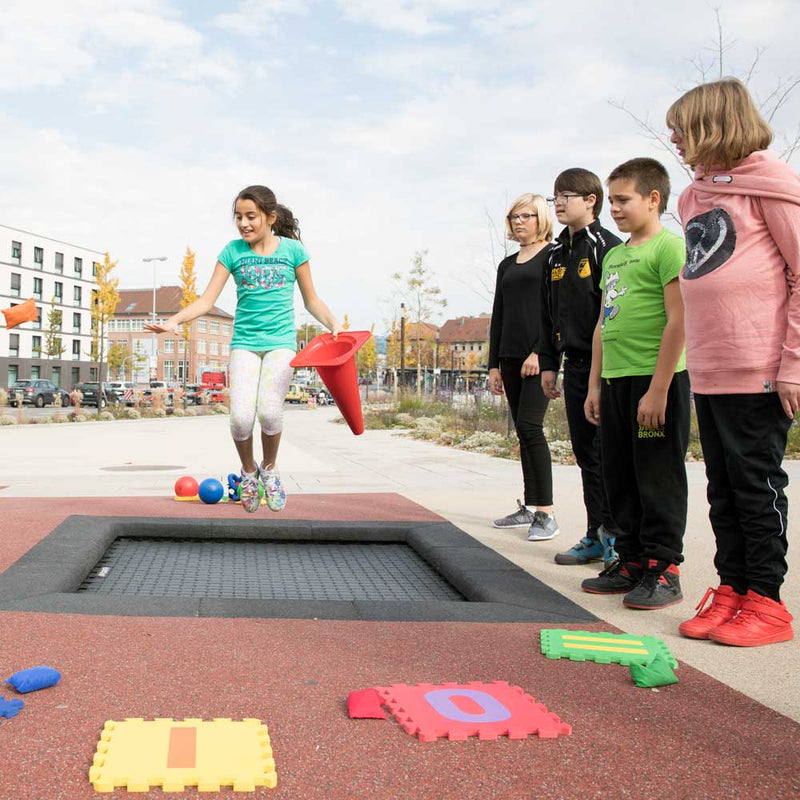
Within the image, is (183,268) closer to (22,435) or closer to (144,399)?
(144,399)

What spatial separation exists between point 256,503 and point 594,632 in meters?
2.16

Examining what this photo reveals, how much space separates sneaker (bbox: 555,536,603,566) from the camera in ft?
14.2

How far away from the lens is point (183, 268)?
3962 centimetres

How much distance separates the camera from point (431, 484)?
8359mm

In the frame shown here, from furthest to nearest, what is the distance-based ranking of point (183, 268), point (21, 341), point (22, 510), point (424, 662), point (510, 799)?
point (21, 341) < point (183, 268) < point (22, 510) < point (424, 662) < point (510, 799)

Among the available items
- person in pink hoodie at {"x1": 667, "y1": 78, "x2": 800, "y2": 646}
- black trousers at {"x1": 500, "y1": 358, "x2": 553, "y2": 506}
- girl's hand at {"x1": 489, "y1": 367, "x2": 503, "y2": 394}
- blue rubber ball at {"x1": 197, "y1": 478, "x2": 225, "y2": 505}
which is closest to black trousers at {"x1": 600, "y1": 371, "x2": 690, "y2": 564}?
person in pink hoodie at {"x1": 667, "y1": 78, "x2": 800, "y2": 646}

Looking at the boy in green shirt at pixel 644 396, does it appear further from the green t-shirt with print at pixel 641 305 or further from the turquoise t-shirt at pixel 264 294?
the turquoise t-shirt at pixel 264 294

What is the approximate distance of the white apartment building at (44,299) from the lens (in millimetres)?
63500

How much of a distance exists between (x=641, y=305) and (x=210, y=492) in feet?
12.5

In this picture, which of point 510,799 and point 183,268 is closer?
point 510,799

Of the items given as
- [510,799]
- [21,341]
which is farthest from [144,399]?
[21,341]

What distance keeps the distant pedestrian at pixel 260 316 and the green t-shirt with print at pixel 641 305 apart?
1.44m

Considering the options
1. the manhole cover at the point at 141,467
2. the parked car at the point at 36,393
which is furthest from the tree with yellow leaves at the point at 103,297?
the manhole cover at the point at 141,467

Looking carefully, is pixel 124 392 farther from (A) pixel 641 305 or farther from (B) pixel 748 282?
(B) pixel 748 282
